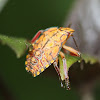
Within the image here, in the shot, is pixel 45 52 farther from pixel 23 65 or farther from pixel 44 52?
pixel 23 65

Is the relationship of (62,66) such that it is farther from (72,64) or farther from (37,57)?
(37,57)

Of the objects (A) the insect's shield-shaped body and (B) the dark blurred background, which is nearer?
(A) the insect's shield-shaped body

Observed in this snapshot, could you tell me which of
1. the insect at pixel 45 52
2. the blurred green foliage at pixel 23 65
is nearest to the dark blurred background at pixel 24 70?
the blurred green foliage at pixel 23 65

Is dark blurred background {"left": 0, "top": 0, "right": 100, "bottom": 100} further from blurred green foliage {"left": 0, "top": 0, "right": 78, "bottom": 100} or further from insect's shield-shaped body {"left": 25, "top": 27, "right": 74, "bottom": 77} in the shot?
insect's shield-shaped body {"left": 25, "top": 27, "right": 74, "bottom": 77}

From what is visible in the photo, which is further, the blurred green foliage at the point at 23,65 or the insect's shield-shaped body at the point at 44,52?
the blurred green foliage at the point at 23,65

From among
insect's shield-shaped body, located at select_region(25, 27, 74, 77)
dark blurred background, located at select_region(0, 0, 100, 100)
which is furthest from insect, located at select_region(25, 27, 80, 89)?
dark blurred background, located at select_region(0, 0, 100, 100)

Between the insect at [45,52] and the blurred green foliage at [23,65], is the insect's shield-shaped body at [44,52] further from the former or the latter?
the blurred green foliage at [23,65]

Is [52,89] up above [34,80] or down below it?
below

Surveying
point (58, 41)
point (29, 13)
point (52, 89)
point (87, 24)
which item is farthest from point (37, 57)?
point (87, 24)
